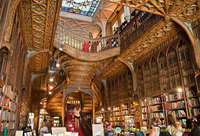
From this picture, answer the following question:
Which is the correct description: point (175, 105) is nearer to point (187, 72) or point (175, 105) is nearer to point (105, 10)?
point (187, 72)

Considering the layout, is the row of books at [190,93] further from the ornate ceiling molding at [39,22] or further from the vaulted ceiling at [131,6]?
the ornate ceiling molding at [39,22]

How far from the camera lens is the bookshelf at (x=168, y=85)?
20.0 feet

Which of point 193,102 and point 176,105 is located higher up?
point 193,102

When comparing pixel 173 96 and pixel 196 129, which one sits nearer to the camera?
pixel 196 129

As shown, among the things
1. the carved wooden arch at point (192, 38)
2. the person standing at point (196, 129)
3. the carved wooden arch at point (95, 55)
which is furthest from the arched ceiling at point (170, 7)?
the person standing at point (196, 129)

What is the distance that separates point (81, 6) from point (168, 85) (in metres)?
10.7

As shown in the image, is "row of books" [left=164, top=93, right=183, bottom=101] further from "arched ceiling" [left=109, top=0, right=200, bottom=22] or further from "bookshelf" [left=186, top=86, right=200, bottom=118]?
"arched ceiling" [left=109, top=0, right=200, bottom=22]

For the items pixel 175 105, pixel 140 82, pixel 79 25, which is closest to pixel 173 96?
pixel 175 105

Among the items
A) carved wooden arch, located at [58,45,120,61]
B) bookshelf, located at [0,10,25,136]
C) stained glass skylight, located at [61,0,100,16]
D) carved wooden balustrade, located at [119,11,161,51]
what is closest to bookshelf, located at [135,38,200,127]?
carved wooden balustrade, located at [119,11,161,51]

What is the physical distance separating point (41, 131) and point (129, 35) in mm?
5899

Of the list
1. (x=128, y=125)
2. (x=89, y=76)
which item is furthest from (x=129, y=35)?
(x=128, y=125)

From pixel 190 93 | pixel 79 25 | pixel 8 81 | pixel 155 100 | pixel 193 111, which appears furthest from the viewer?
Answer: pixel 79 25

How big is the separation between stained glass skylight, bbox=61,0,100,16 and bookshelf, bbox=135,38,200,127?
25.5ft

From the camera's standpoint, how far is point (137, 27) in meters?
7.50
